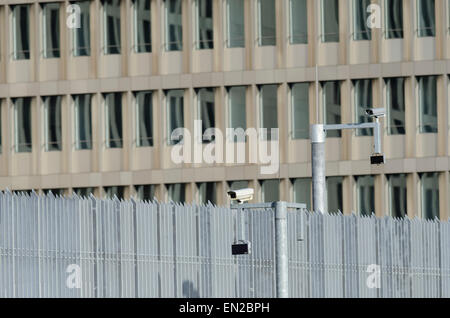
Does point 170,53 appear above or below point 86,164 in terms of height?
above

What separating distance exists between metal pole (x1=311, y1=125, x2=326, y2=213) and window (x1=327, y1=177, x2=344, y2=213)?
24699mm

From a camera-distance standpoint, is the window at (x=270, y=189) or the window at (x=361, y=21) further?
the window at (x=270, y=189)

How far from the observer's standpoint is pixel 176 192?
62.2 metres

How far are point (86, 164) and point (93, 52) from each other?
4328 mm

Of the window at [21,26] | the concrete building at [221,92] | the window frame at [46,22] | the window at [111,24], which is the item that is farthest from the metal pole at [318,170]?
the window at [21,26]

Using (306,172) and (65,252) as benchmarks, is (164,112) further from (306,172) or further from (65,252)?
(65,252)

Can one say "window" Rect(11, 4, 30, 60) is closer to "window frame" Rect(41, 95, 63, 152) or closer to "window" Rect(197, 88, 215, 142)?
"window frame" Rect(41, 95, 63, 152)

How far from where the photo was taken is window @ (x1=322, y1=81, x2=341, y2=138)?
60.9 m

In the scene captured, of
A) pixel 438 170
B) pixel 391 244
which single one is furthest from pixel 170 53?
pixel 391 244

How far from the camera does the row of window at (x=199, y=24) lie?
60.5 metres

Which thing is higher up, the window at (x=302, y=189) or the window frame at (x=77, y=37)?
the window frame at (x=77, y=37)

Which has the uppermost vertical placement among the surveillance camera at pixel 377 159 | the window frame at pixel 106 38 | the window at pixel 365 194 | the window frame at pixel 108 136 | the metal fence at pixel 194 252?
the window frame at pixel 106 38

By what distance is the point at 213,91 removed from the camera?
61719 mm

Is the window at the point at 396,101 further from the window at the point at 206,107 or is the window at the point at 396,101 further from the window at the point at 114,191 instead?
the window at the point at 114,191
